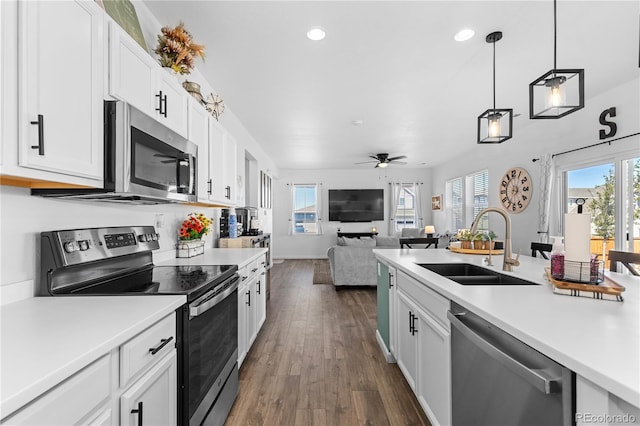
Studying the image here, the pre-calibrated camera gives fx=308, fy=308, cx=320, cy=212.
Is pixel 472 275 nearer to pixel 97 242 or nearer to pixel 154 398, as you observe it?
pixel 154 398

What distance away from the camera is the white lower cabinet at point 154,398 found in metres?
0.97

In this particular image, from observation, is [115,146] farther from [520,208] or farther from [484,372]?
[520,208]

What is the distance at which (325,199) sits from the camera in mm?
9477

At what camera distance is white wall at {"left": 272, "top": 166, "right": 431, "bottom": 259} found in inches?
371

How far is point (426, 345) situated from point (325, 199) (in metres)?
7.83

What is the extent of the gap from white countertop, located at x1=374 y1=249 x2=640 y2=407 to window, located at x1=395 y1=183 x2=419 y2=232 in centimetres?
805

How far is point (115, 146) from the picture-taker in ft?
4.36

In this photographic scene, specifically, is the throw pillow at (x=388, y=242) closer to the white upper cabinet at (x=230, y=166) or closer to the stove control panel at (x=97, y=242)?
the white upper cabinet at (x=230, y=166)

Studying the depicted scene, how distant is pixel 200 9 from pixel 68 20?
1252mm

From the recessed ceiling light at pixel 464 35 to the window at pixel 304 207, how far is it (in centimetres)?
704

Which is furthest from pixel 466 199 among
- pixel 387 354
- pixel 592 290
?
pixel 592 290

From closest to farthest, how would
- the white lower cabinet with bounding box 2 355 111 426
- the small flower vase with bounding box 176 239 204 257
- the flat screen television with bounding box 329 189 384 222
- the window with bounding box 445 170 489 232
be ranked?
the white lower cabinet with bounding box 2 355 111 426 < the small flower vase with bounding box 176 239 204 257 < the window with bounding box 445 170 489 232 < the flat screen television with bounding box 329 189 384 222

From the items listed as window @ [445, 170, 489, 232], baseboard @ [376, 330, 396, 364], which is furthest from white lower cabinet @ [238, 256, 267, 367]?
window @ [445, 170, 489, 232]

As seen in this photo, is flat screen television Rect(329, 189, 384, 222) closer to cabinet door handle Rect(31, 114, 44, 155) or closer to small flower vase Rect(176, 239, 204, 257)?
small flower vase Rect(176, 239, 204, 257)
